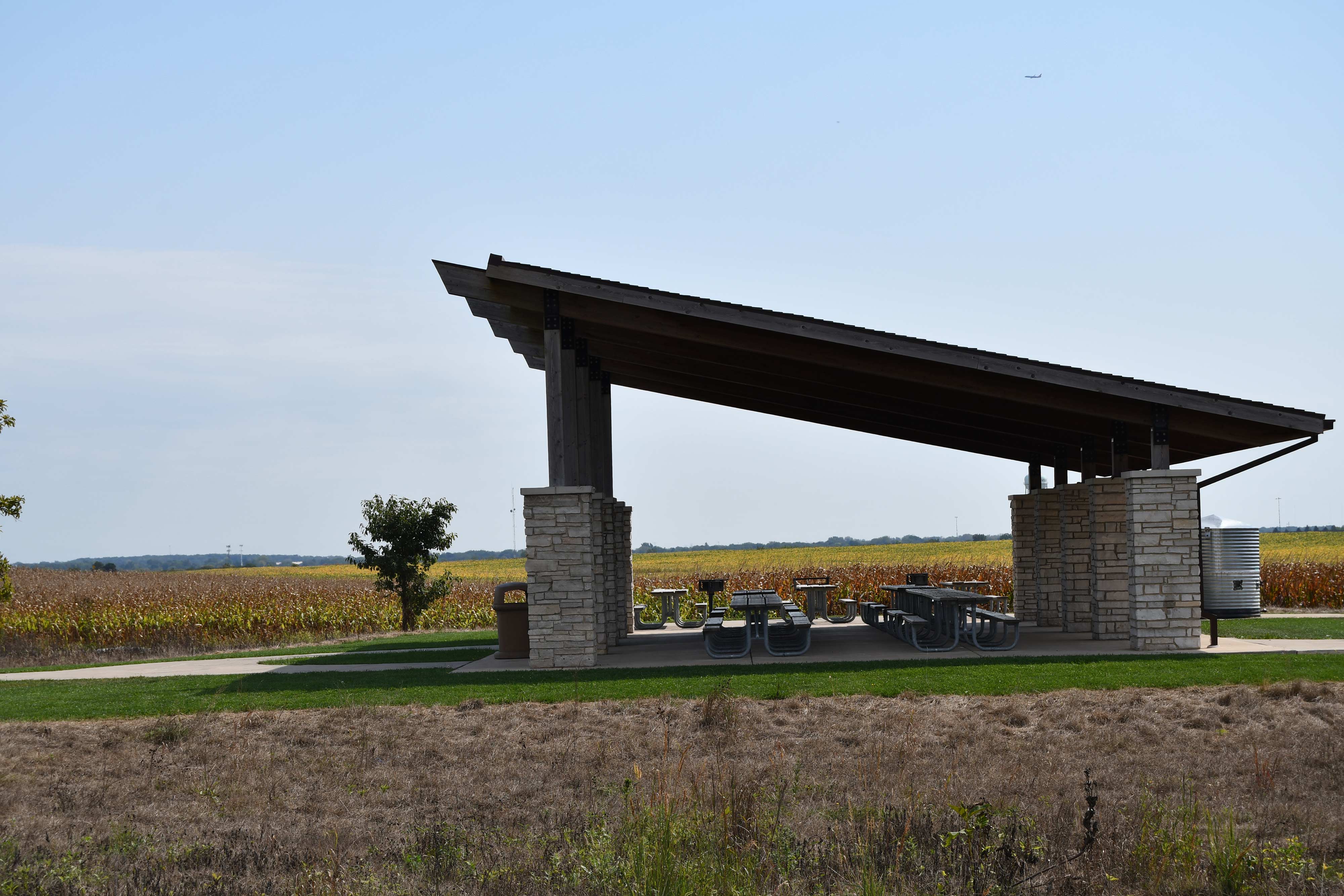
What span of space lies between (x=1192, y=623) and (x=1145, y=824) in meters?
8.40

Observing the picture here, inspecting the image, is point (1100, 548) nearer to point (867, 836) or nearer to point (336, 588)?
point (867, 836)

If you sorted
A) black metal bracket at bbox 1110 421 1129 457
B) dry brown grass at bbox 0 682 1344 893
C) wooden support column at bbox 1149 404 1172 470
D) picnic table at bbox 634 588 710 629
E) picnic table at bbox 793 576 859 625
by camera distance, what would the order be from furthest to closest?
1. picnic table at bbox 793 576 859 625
2. picnic table at bbox 634 588 710 629
3. black metal bracket at bbox 1110 421 1129 457
4. wooden support column at bbox 1149 404 1172 470
5. dry brown grass at bbox 0 682 1344 893

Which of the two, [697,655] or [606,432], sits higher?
[606,432]

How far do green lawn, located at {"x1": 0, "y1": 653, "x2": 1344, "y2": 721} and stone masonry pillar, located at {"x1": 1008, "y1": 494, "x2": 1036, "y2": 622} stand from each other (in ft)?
21.5

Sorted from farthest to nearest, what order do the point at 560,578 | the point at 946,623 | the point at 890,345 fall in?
1. the point at 946,623
2. the point at 560,578
3. the point at 890,345

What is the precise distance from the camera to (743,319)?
12.6m

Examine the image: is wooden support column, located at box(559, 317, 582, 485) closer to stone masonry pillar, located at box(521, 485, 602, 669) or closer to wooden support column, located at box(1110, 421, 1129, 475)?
stone masonry pillar, located at box(521, 485, 602, 669)

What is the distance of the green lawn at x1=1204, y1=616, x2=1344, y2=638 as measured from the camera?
47.8ft

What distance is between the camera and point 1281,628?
15891 mm

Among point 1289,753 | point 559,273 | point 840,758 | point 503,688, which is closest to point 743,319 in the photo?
point 559,273

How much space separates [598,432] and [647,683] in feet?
22.5

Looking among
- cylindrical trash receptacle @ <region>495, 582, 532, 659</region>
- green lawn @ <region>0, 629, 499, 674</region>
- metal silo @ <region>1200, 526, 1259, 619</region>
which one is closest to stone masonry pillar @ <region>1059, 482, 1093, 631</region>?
metal silo @ <region>1200, 526, 1259, 619</region>

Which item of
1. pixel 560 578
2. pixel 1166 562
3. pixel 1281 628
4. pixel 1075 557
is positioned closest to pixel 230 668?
pixel 560 578

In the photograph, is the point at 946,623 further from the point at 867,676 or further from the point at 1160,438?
the point at 867,676
